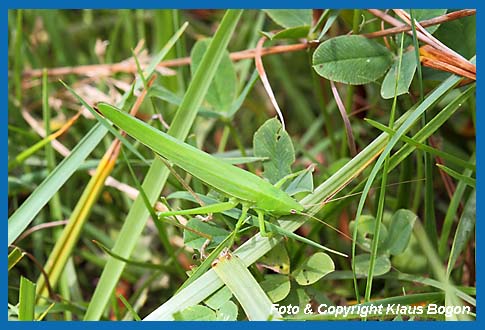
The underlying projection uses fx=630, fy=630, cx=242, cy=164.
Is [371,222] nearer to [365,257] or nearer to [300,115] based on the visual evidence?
[365,257]

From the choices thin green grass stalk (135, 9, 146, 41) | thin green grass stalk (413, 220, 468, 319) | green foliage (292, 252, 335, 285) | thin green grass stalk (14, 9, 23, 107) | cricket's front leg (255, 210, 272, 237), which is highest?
thin green grass stalk (135, 9, 146, 41)

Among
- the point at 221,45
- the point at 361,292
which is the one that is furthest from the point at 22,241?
the point at 361,292

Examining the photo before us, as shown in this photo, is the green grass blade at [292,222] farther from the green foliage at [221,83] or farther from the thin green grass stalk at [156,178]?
the green foliage at [221,83]

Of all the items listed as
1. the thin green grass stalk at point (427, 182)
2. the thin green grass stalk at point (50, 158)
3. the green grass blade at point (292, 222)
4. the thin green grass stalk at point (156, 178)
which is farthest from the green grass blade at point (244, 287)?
the thin green grass stalk at point (50, 158)

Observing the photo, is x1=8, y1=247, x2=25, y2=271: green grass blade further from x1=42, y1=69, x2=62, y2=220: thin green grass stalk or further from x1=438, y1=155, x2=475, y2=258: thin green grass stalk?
x1=438, y1=155, x2=475, y2=258: thin green grass stalk

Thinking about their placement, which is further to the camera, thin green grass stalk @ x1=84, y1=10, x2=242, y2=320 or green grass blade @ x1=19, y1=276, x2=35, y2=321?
thin green grass stalk @ x1=84, y1=10, x2=242, y2=320

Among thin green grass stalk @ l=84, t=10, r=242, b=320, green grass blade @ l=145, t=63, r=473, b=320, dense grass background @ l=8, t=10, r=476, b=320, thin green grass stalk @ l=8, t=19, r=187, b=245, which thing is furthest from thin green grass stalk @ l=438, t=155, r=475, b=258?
thin green grass stalk @ l=8, t=19, r=187, b=245
